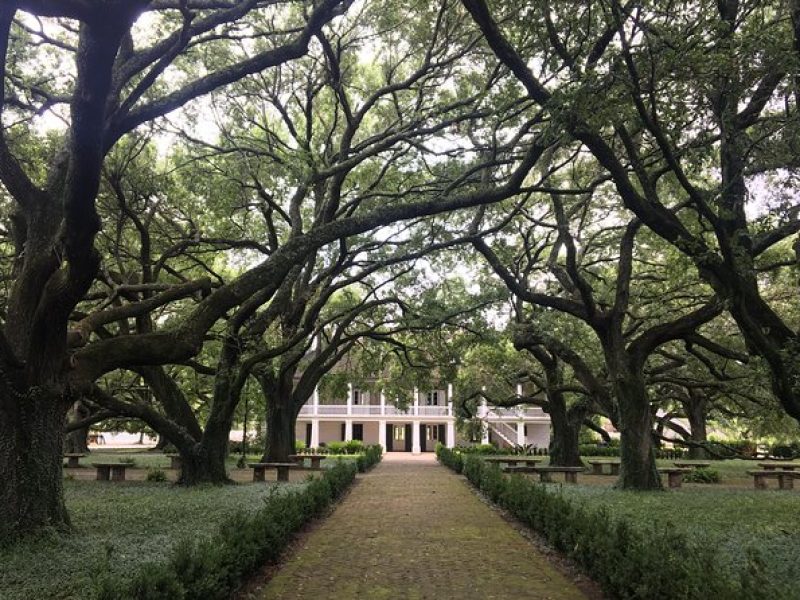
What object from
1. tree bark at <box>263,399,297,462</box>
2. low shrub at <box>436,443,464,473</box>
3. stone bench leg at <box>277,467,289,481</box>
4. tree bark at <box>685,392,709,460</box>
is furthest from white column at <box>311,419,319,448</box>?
stone bench leg at <box>277,467,289,481</box>

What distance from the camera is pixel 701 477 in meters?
20.6

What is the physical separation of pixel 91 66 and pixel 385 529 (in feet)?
26.3

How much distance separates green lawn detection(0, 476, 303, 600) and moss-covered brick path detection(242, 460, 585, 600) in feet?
4.70

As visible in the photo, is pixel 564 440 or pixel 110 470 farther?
pixel 564 440

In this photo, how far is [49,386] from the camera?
8.40m

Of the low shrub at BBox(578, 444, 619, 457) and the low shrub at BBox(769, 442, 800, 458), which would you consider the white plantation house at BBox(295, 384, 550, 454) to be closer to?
the low shrub at BBox(578, 444, 619, 457)

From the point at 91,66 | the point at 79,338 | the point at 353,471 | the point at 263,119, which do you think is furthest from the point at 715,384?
the point at 91,66

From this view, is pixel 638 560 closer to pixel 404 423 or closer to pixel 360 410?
pixel 360 410

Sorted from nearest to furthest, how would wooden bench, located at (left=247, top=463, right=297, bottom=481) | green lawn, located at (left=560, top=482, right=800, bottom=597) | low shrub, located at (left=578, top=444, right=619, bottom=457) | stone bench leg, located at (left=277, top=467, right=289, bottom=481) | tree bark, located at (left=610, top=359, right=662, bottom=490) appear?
green lawn, located at (left=560, top=482, right=800, bottom=597) < tree bark, located at (left=610, top=359, right=662, bottom=490) < wooden bench, located at (left=247, top=463, right=297, bottom=481) < stone bench leg, located at (left=277, top=467, right=289, bottom=481) < low shrub, located at (left=578, top=444, right=619, bottom=457)

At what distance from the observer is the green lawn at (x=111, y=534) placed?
592 cm

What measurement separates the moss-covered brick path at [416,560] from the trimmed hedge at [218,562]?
1.12 feet

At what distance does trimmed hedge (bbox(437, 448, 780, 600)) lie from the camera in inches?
182

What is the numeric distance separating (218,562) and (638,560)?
3.63 metres

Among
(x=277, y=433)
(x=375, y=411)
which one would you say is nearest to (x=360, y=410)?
(x=375, y=411)
